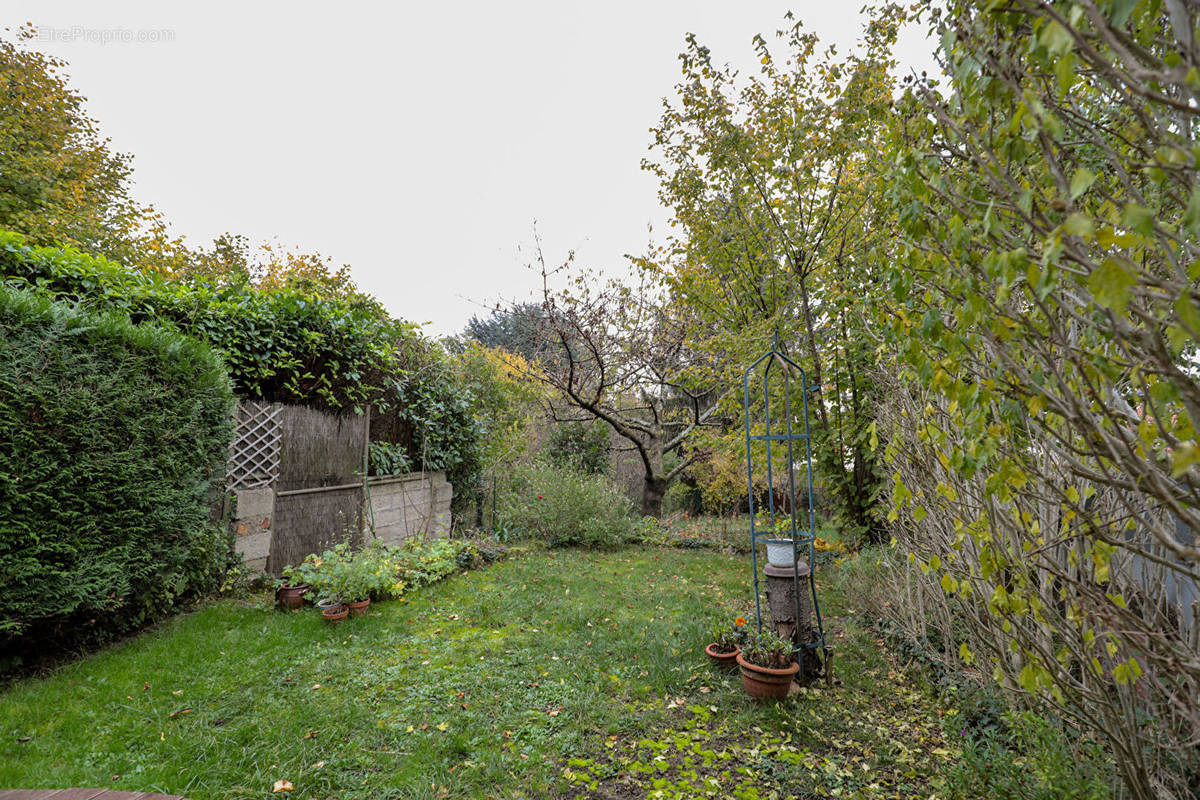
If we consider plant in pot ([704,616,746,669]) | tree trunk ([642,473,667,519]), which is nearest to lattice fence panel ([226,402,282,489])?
plant in pot ([704,616,746,669])

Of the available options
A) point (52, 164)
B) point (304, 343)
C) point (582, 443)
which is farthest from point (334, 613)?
point (52, 164)

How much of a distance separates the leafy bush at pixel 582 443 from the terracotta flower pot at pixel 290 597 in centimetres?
711

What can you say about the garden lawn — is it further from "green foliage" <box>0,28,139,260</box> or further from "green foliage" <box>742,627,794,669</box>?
"green foliage" <box>0,28,139,260</box>

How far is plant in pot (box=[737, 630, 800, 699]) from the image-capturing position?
3.15m

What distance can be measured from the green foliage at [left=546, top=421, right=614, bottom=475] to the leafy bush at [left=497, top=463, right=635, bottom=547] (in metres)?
3.04

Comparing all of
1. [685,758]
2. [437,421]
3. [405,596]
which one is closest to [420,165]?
[437,421]

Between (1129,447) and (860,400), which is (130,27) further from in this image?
(860,400)

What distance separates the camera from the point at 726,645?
147 inches

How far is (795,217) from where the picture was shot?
6383mm

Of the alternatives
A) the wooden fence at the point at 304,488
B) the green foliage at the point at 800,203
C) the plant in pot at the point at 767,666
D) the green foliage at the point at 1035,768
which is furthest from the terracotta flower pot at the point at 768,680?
the wooden fence at the point at 304,488

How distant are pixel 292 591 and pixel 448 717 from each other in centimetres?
245

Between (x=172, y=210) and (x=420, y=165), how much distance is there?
6.79 metres

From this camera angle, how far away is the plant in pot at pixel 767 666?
3.15 meters

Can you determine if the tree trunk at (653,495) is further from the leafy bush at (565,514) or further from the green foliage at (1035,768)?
the green foliage at (1035,768)
